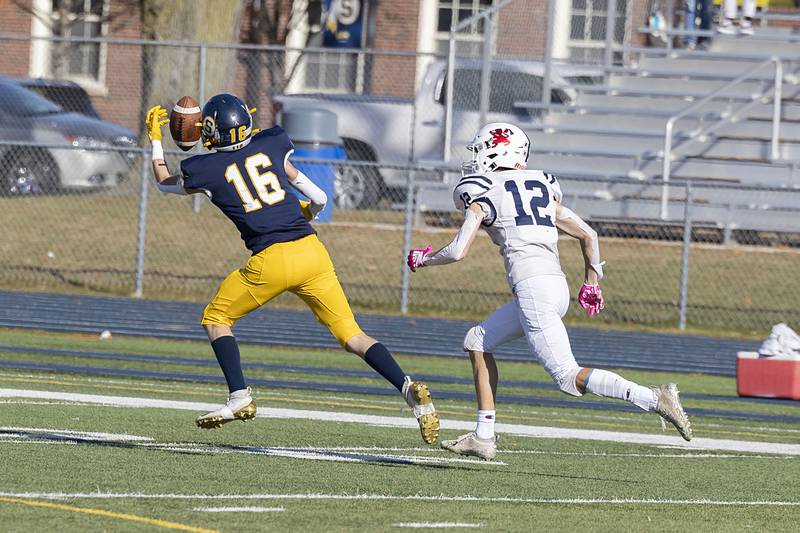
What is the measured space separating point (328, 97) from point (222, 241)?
397 cm

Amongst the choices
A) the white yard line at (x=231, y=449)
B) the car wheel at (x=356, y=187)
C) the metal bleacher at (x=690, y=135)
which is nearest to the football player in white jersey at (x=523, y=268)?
the white yard line at (x=231, y=449)

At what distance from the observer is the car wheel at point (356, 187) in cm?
2134

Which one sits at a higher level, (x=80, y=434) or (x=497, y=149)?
(x=497, y=149)

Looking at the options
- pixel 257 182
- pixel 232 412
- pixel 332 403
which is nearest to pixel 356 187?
pixel 332 403

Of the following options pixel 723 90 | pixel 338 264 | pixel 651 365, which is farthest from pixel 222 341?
pixel 723 90

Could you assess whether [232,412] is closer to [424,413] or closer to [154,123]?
[424,413]

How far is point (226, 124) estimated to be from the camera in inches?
323

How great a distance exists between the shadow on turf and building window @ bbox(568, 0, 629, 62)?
16.4m

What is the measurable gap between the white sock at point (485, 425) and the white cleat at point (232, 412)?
3.90 ft

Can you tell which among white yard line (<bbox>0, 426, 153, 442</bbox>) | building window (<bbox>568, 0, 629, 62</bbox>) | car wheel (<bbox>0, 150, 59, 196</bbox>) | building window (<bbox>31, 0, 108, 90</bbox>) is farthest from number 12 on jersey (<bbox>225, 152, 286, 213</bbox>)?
building window (<bbox>31, 0, 108, 90</bbox>)

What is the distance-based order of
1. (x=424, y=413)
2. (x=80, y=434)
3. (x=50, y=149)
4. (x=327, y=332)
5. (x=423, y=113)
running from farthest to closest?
(x=423, y=113) < (x=50, y=149) < (x=327, y=332) < (x=80, y=434) < (x=424, y=413)

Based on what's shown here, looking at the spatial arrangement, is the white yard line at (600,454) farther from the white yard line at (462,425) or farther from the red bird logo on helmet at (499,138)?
the red bird logo on helmet at (499,138)

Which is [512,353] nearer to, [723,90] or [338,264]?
[338,264]

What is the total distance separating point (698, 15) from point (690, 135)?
3682 millimetres
